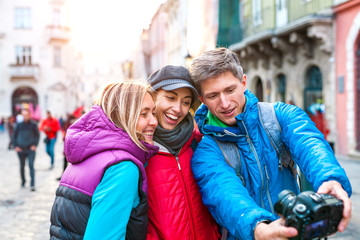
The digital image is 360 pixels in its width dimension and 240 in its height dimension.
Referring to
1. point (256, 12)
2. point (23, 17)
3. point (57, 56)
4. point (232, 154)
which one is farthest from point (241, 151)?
point (23, 17)

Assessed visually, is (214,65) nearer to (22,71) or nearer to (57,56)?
(22,71)

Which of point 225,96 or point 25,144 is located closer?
point 225,96

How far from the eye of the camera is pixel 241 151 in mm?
2078

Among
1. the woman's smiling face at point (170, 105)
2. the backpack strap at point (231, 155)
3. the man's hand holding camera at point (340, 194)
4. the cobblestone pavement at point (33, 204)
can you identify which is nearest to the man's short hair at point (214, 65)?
the woman's smiling face at point (170, 105)

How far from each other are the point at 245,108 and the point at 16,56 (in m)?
37.8

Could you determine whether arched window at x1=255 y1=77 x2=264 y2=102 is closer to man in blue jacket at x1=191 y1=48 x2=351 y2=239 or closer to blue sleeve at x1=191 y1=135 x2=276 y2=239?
man in blue jacket at x1=191 y1=48 x2=351 y2=239

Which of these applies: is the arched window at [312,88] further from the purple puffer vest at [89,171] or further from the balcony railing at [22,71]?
the balcony railing at [22,71]

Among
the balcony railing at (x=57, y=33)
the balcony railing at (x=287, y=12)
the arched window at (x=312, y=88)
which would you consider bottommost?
the arched window at (x=312, y=88)

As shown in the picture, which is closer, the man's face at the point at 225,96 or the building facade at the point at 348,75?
the man's face at the point at 225,96

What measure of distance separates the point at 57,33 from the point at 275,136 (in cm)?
3681

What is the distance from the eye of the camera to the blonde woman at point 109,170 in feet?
5.76

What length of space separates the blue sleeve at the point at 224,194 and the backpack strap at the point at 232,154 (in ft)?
0.08

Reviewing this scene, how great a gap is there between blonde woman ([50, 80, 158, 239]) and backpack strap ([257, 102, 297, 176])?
0.59m

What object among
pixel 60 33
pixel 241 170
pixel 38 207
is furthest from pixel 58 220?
pixel 60 33
